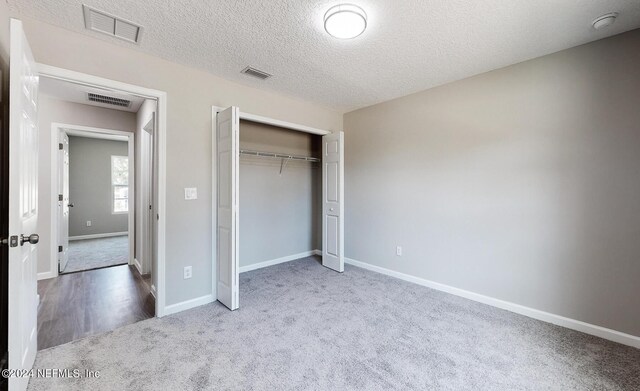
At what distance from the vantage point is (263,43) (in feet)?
7.98

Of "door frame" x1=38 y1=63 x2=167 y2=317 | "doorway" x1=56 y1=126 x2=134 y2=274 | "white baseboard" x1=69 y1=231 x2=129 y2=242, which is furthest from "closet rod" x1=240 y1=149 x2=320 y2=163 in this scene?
"white baseboard" x1=69 y1=231 x2=129 y2=242

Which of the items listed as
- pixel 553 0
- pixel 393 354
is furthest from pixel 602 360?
pixel 553 0

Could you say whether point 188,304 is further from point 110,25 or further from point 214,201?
point 110,25

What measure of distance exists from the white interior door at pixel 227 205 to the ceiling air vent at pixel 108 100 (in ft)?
6.03

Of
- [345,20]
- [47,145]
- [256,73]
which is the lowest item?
[47,145]

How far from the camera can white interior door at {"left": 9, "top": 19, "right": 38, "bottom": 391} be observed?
1.42 metres

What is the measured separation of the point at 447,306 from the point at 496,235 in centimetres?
95

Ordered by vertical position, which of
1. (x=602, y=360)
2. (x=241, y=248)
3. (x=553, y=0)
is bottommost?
(x=602, y=360)

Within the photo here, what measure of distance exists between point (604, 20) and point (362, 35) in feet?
5.99

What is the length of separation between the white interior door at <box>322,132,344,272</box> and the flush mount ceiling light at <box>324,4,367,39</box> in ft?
6.71

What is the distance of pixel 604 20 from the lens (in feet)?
6.77

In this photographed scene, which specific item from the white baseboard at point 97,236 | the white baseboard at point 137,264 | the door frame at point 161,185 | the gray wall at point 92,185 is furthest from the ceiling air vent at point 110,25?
the white baseboard at point 97,236

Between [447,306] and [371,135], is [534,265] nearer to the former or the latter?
[447,306]

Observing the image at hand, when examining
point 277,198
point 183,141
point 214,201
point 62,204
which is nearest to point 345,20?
point 183,141
